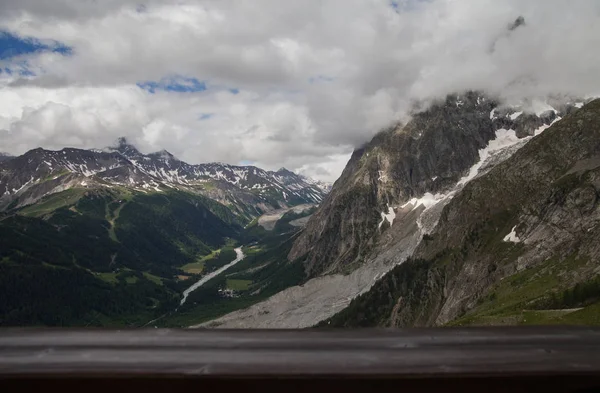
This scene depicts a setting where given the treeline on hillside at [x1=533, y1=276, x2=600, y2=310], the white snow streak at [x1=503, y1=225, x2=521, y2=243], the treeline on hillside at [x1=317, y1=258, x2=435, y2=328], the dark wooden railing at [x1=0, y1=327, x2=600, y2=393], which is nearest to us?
the dark wooden railing at [x1=0, y1=327, x2=600, y2=393]

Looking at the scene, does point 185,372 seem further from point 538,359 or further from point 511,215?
point 511,215

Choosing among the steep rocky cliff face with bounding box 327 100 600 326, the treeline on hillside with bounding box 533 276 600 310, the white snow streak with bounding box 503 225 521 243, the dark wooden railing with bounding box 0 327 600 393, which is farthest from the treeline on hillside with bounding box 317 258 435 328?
the dark wooden railing with bounding box 0 327 600 393

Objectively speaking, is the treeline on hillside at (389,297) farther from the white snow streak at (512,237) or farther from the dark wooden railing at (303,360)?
the dark wooden railing at (303,360)

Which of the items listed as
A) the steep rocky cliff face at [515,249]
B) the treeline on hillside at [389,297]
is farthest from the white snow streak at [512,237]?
the treeline on hillside at [389,297]

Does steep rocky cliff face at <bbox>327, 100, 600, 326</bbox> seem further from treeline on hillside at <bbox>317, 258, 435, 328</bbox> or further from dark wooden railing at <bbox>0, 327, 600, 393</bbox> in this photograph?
dark wooden railing at <bbox>0, 327, 600, 393</bbox>

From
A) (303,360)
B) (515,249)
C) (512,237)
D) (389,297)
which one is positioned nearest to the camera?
(303,360)

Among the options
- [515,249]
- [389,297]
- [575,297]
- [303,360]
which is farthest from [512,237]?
[303,360]

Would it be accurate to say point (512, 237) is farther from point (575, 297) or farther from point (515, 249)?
point (575, 297)

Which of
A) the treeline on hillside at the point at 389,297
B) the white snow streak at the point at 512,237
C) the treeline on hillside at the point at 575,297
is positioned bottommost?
the treeline on hillside at the point at 389,297
